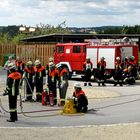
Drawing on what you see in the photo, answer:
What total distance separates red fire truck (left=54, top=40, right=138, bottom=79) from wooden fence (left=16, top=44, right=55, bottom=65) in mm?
10798

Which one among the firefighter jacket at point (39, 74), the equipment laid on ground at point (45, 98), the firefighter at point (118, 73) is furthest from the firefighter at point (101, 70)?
the equipment laid on ground at point (45, 98)

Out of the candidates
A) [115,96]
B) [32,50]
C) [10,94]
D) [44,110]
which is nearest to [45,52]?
[32,50]

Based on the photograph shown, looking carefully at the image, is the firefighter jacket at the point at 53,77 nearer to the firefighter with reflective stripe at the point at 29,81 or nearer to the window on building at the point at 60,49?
the firefighter with reflective stripe at the point at 29,81

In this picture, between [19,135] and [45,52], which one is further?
[45,52]

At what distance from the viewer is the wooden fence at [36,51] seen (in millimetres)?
45531

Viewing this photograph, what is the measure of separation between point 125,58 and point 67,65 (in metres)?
4.47

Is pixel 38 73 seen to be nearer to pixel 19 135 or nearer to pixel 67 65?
pixel 19 135

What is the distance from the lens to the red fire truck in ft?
102

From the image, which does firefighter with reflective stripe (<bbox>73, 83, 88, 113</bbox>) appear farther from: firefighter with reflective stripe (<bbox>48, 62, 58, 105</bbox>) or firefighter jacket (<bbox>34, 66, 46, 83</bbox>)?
firefighter jacket (<bbox>34, 66, 46, 83</bbox>)

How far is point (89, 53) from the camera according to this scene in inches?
1287

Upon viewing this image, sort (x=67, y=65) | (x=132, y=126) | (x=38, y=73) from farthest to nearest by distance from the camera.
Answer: (x=67, y=65)
(x=38, y=73)
(x=132, y=126)

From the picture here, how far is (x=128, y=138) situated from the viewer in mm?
12539

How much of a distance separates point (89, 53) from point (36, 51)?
579 inches

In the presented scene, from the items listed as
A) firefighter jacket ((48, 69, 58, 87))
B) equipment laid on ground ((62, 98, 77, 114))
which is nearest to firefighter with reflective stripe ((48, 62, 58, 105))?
firefighter jacket ((48, 69, 58, 87))
